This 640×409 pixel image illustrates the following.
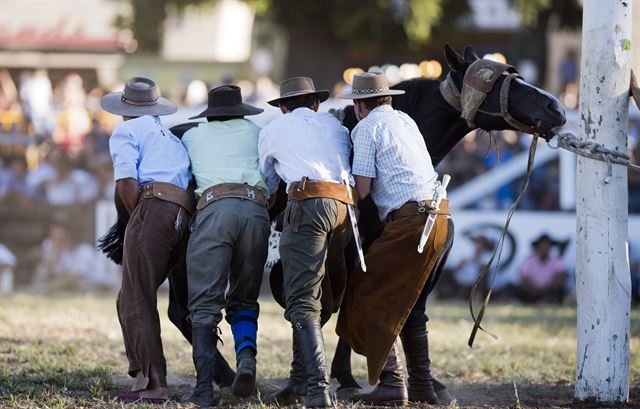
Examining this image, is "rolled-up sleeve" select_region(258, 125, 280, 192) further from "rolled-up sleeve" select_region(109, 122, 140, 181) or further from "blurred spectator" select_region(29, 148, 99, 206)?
"blurred spectator" select_region(29, 148, 99, 206)

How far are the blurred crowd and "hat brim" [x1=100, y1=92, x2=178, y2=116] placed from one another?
7.89m

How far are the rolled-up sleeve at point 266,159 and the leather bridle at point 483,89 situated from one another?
1.42 meters

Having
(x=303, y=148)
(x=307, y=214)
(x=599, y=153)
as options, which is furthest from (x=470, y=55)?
(x=307, y=214)

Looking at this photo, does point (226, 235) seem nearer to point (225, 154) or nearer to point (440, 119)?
point (225, 154)

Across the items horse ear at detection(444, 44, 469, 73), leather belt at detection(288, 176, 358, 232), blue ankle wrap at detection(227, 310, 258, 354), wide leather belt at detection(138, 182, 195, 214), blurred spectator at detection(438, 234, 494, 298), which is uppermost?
horse ear at detection(444, 44, 469, 73)

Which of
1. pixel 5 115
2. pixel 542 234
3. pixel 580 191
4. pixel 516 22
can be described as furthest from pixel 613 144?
pixel 516 22

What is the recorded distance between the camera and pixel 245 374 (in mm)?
6891

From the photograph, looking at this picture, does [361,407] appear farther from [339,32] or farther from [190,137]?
[339,32]

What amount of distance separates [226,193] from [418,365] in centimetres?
169

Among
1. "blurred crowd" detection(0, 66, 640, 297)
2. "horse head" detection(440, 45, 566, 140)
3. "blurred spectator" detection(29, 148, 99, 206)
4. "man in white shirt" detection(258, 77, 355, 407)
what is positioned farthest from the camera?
"blurred spectator" detection(29, 148, 99, 206)

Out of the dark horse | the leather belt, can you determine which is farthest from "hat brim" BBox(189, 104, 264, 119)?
the leather belt

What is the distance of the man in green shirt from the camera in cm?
690

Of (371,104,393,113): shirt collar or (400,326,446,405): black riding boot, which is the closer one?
(371,104,393,113): shirt collar

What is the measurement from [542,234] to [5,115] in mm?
9518
